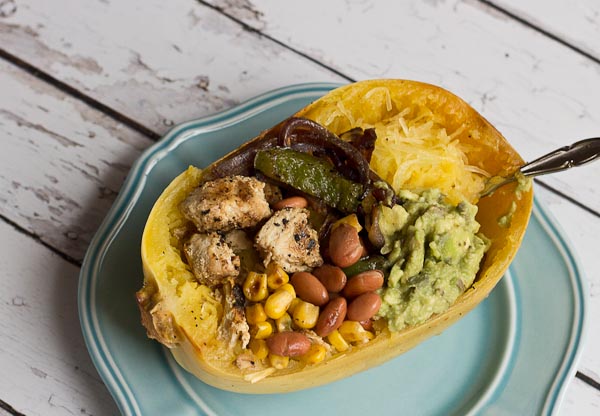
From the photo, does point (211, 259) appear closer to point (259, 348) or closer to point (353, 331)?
point (259, 348)

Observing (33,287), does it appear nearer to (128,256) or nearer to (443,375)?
(128,256)

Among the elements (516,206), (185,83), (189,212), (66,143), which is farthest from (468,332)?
(66,143)

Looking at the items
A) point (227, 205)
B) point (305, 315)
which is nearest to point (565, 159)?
point (305, 315)

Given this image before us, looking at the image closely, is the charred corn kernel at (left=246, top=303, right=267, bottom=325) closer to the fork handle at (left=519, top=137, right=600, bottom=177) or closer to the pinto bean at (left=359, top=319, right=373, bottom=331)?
the pinto bean at (left=359, top=319, right=373, bottom=331)

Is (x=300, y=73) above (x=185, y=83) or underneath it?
above

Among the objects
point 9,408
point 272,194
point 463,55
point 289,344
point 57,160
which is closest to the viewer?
point 289,344

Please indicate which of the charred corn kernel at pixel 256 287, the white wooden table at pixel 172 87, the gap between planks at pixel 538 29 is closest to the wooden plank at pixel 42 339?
the white wooden table at pixel 172 87

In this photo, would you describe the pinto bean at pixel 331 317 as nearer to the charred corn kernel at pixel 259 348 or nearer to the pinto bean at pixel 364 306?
the pinto bean at pixel 364 306
